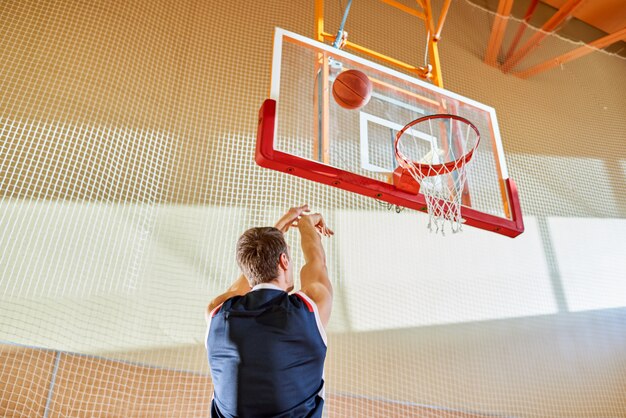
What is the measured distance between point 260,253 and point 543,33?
6.11 metres

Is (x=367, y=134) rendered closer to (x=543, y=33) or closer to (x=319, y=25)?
(x=319, y=25)

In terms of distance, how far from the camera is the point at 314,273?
1784 millimetres

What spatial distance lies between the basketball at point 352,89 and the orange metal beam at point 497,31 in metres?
3.91

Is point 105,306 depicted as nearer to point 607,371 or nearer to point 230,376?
point 230,376

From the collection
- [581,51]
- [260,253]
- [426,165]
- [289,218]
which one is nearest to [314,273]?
[260,253]

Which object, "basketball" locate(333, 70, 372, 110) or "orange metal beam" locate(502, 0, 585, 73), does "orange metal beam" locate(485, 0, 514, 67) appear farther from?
"basketball" locate(333, 70, 372, 110)

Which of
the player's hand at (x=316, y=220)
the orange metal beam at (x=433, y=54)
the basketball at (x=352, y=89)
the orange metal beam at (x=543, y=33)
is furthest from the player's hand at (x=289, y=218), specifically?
the orange metal beam at (x=543, y=33)

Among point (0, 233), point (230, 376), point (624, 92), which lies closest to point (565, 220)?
point (624, 92)

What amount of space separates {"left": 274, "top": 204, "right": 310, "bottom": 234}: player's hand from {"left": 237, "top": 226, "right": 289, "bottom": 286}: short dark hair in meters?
0.49

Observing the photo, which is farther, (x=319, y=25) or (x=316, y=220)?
(x=319, y=25)

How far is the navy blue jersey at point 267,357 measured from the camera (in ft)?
4.71

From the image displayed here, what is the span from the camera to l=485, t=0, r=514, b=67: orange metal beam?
20.2 ft

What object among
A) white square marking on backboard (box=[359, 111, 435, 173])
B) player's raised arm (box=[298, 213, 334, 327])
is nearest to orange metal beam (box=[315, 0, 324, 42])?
white square marking on backboard (box=[359, 111, 435, 173])

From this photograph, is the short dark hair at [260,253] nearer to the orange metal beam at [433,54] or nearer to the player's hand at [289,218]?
the player's hand at [289,218]
